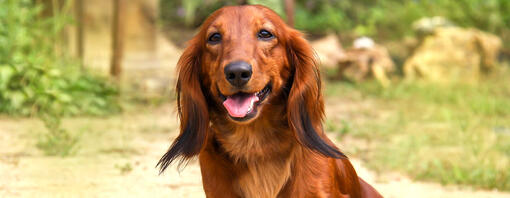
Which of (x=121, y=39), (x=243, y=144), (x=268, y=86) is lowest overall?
(x=121, y=39)

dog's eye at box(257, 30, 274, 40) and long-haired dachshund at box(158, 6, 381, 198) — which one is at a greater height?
dog's eye at box(257, 30, 274, 40)

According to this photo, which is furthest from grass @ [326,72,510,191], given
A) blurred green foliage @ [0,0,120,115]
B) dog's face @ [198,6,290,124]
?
blurred green foliage @ [0,0,120,115]

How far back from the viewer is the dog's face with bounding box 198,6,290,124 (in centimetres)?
249

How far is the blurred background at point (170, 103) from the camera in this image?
4293 millimetres

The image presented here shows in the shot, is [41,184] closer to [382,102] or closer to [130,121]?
[130,121]

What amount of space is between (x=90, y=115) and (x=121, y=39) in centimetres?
130

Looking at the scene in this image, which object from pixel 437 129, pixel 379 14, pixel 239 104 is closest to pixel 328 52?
pixel 379 14

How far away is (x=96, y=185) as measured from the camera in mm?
3998

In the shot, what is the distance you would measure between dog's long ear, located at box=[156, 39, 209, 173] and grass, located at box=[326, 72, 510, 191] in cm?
231

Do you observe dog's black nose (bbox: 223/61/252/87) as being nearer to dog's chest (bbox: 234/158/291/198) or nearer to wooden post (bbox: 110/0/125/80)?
dog's chest (bbox: 234/158/291/198)

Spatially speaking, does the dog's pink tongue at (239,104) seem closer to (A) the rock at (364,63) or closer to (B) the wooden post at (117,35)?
(B) the wooden post at (117,35)

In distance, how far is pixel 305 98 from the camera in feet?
8.83

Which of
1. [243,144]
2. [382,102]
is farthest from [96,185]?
[382,102]

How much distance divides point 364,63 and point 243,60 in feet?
21.4
